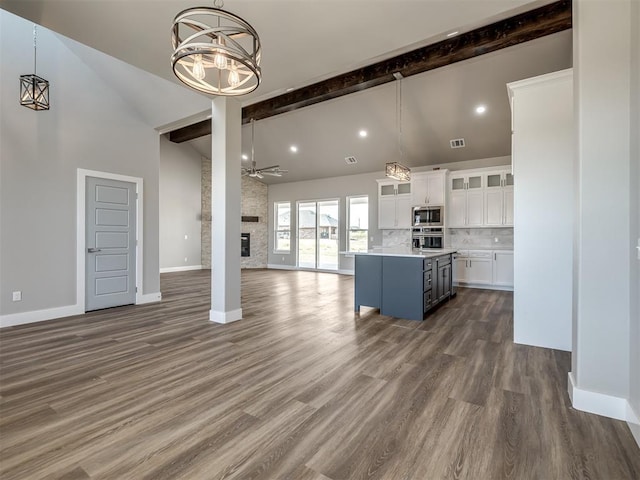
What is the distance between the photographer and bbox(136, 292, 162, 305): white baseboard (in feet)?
18.1

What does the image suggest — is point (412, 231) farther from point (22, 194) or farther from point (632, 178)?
point (22, 194)

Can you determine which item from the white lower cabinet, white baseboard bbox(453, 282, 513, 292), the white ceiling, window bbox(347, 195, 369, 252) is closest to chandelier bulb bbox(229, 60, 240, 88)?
the white ceiling

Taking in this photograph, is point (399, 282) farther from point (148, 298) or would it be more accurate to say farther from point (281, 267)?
point (281, 267)

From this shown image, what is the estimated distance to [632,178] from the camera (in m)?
1.98

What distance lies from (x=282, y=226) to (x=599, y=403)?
33.5 feet

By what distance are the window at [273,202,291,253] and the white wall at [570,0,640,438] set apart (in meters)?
9.74

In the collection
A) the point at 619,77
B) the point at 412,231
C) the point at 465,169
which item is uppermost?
the point at 465,169

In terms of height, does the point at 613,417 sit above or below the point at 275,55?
below

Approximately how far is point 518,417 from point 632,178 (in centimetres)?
169

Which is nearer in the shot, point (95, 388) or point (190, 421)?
point (190, 421)

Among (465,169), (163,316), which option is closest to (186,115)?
(163,316)

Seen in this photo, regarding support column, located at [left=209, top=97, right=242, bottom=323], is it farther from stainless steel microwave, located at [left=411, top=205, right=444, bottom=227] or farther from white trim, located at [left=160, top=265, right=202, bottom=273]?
white trim, located at [left=160, top=265, right=202, bottom=273]

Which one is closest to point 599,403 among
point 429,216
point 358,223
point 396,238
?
point 429,216

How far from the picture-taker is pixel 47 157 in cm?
445
